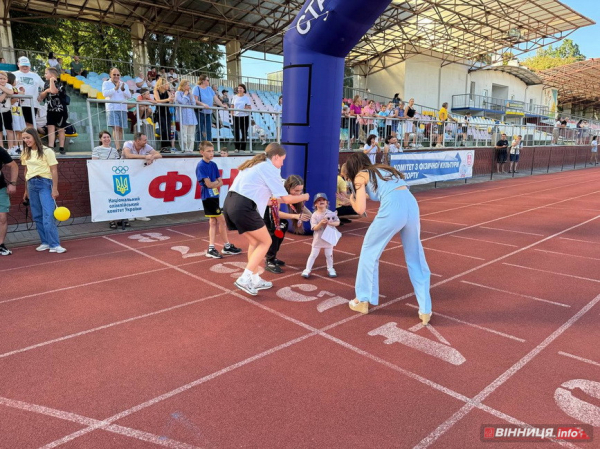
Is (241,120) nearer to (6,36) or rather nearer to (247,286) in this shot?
(247,286)

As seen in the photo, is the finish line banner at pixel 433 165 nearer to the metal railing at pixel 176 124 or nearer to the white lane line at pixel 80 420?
the metal railing at pixel 176 124

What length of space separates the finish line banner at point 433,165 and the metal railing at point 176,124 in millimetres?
4827

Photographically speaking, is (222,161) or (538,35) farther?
(538,35)

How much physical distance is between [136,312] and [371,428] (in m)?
3.12

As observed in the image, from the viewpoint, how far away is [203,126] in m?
11.3

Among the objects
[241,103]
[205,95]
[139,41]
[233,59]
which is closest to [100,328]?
[205,95]

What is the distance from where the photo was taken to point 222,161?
34.6 feet

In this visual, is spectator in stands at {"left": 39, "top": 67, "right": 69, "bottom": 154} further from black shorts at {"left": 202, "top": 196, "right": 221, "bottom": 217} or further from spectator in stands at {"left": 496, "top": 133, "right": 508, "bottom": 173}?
spectator in stands at {"left": 496, "top": 133, "right": 508, "bottom": 173}

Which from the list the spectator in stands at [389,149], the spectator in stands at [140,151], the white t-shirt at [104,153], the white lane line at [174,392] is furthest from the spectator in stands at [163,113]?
the white lane line at [174,392]

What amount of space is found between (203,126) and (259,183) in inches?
271

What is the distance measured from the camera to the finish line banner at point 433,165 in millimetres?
15107

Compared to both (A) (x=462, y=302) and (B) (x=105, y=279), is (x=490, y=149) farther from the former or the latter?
(B) (x=105, y=279)

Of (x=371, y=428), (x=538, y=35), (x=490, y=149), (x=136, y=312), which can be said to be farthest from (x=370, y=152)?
(x=538, y=35)

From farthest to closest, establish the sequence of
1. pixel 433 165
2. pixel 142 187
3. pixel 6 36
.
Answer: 1. pixel 6 36
2. pixel 433 165
3. pixel 142 187
